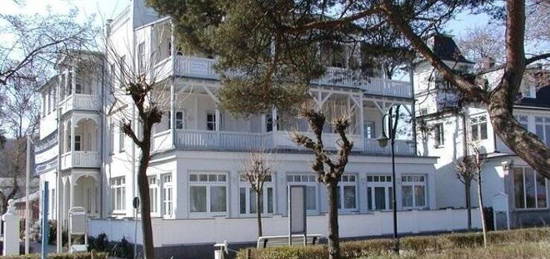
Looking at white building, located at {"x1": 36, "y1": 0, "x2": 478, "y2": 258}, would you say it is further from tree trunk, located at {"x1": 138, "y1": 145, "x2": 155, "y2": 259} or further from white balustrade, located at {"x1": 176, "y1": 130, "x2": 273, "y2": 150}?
tree trunk, located at {"x1": 138, "y1": 145, "x2": 155, "y2": 259}

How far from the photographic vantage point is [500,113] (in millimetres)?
10773

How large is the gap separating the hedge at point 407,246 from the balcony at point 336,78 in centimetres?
444

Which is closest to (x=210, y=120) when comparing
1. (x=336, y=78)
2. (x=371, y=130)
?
(x=371, y=130)

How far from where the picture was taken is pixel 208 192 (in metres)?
29.2

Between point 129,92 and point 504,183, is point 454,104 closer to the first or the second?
point 129,92

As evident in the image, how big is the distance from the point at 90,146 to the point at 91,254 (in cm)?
2669

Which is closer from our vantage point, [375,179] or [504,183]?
[375,179]

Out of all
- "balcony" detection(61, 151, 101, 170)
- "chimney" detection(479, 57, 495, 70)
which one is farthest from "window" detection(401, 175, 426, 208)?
"balcony" detection(61, 151, 101, 170)

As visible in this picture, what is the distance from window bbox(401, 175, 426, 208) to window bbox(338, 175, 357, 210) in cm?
Result: 321

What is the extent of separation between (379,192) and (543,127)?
12.1 meters

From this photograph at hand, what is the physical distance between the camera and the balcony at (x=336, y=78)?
17562 millimetres

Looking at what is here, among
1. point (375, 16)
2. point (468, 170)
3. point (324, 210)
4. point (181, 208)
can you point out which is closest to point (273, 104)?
point (375, 16)

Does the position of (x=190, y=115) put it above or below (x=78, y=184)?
above

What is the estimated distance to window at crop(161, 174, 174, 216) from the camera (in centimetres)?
2929
